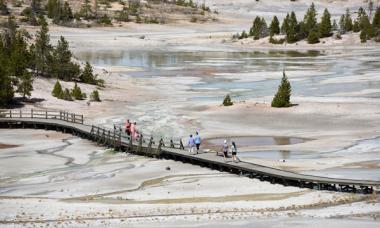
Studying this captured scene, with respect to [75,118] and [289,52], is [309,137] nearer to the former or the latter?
[75,118]

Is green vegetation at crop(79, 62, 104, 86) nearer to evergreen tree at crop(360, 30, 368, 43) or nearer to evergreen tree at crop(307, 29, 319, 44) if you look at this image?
evergreen tree at crop(307, 29, 319, 44)

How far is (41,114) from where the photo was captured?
4638 centimetres

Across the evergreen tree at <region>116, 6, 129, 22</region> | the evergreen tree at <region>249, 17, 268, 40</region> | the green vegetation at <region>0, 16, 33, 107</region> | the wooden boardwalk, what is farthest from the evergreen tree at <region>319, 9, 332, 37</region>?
the wooden boardwalk

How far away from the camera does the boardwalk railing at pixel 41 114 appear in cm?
4409

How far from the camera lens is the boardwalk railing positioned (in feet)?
145

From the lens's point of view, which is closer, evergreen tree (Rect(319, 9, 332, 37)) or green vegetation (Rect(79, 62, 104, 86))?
green vegetation (Rect(79, 62, 104, 86))

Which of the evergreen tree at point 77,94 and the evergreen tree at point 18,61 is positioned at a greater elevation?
the evergreen tree at point 18,61

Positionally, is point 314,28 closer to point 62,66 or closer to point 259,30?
point 259,30

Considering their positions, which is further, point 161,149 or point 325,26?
point 325,26

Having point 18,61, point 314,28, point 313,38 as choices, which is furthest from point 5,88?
point 314,28

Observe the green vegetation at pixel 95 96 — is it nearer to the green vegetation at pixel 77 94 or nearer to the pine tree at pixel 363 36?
the green vegetation at pixel 77 94

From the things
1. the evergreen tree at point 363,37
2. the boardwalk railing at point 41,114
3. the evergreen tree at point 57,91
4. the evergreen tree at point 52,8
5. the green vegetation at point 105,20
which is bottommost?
the boardwalk railing at point 41,114

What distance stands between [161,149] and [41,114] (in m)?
14.4

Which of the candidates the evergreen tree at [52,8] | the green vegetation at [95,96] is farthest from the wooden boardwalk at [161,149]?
the evergreen tree at [52,8]
